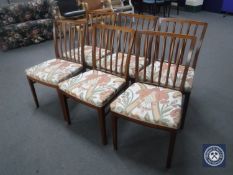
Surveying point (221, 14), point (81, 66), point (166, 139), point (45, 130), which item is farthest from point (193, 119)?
point (221, 14)

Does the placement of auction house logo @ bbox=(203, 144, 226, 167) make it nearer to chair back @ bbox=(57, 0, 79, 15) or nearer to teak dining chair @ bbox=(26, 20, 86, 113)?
teak dining chair @ bbox=(26, 20, 86, 113)

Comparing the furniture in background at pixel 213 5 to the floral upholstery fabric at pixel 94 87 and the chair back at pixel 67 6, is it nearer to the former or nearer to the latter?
the chair back at pixel 67 6

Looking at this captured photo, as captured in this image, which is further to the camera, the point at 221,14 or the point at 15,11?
the point at 221,14

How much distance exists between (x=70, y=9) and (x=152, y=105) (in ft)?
12.0

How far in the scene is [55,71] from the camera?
6.13ft

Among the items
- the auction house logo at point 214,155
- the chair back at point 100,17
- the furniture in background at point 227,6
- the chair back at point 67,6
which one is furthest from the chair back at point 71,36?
the furniture in background at point 227,6

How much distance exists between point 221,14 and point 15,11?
507 centimetres

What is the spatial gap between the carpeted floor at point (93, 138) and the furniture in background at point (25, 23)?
1421 millimetres

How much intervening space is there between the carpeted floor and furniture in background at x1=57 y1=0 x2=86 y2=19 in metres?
2.04

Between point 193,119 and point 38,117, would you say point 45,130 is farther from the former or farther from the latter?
point 193,119

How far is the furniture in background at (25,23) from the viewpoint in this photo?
3.54 metres

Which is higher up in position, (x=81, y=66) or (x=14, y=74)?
(x=81, y=66)

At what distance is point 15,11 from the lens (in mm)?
3672

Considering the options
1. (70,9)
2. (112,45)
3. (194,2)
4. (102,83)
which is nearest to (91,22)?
(112,45)
